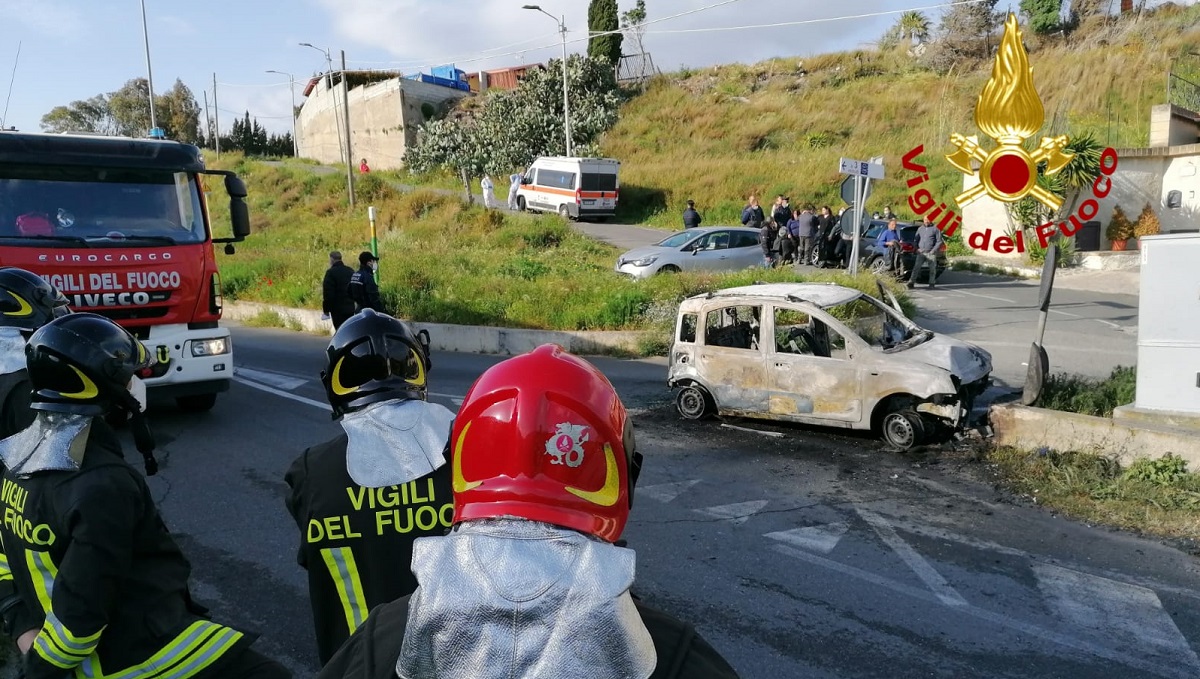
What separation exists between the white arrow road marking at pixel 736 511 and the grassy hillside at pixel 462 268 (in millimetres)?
7297

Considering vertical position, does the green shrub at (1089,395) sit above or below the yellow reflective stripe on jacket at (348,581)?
below

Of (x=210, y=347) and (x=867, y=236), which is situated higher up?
(x=867, y=236)

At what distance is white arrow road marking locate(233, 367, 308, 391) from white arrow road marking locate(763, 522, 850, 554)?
7267mm

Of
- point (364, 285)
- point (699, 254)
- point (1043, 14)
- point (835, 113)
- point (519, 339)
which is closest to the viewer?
point (364, 285)

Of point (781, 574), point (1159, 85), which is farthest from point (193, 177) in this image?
point (1159, 85)

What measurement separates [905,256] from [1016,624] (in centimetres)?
1620

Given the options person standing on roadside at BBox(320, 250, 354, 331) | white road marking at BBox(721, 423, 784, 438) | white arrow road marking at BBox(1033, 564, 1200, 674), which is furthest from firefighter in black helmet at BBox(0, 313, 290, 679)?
person standing on roadside at BBox(320, 250, 354, 331)

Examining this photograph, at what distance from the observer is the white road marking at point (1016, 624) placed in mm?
4496

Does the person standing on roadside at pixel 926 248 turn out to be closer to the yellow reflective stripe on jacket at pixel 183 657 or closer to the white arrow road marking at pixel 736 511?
the white arrow road marking at pixel 736 511

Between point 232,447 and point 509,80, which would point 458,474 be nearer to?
point 232,447

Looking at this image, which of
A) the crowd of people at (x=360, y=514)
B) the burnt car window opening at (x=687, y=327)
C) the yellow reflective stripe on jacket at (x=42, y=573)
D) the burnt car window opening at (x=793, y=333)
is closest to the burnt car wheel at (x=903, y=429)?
the burnt car window opening at (x=793, y=333)

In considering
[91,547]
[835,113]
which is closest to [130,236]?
[91,547]

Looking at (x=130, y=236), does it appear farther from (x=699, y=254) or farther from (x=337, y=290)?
(x=699, y=254)

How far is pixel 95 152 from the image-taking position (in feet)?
28.2
